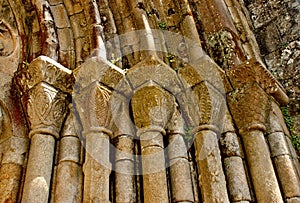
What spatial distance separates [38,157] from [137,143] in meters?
0.74

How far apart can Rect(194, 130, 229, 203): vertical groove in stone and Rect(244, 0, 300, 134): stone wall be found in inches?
44.9

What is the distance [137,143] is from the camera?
9.02 ft

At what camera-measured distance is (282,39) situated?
13.5 ft

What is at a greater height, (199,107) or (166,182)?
(199,107)

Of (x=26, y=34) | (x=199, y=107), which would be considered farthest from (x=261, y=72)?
(x=26, y=34)

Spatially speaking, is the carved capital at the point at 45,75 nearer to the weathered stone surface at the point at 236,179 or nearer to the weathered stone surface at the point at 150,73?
the weathered stone surface at the point at 150,73

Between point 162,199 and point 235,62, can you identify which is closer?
point 162,199

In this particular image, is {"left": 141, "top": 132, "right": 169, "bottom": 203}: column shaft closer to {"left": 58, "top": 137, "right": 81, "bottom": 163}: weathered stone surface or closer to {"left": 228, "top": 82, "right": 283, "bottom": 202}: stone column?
{"left": 58, "top": 137, "right": 81, "bottom": 163}: weathered stone surface

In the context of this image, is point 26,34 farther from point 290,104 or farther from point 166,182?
point 290,104

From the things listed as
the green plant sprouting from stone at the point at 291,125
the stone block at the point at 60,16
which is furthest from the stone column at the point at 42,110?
the green plant sprouting from stone at the point at 291,125

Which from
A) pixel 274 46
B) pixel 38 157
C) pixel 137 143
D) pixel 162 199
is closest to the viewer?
→ pixel 162 199

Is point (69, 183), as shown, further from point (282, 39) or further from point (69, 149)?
point (282, 39)

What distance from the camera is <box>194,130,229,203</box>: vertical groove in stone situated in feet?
8.39

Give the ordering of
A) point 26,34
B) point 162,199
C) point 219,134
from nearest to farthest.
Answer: point 162,199
point 219,134
point 26,34
